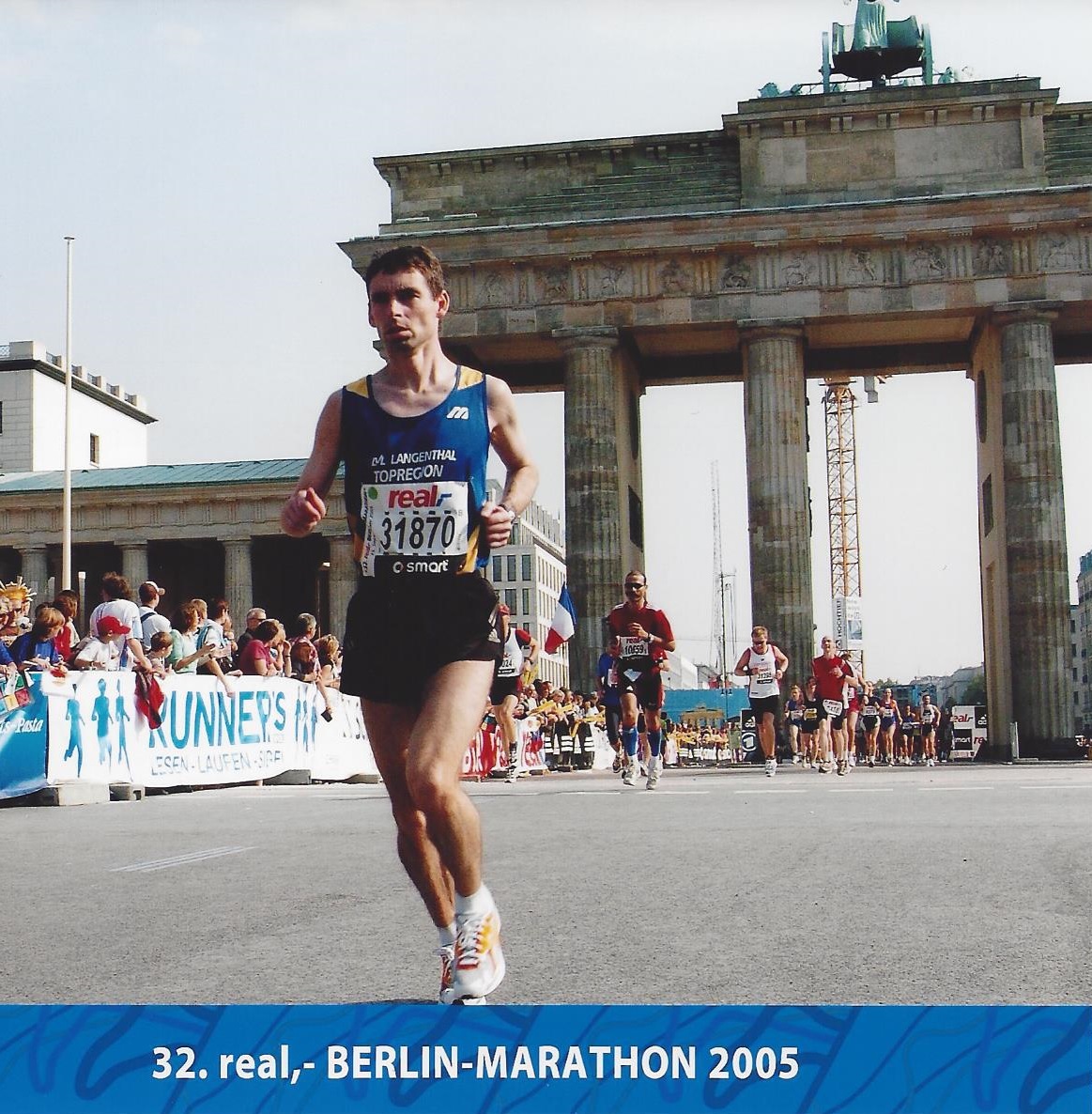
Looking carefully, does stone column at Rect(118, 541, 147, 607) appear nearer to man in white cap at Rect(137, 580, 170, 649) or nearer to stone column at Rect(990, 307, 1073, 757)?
stone column at Rect(990, 307, 1073, 757)

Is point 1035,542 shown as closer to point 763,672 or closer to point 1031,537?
point 1031,537

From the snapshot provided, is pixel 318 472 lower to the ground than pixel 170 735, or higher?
higher

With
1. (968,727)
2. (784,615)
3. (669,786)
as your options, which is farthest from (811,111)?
(669,786)

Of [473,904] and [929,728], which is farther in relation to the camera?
[929,728]

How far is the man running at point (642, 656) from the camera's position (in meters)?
18.4

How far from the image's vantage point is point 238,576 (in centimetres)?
7594

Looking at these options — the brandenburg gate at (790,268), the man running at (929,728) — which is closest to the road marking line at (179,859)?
the brandenburg gate at (790,268)

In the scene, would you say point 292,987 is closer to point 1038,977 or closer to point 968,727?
point 1038,977

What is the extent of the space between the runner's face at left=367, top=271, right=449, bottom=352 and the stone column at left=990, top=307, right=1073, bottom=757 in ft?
153

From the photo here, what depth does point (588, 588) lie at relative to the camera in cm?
5253

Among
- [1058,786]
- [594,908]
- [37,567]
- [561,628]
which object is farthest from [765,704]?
[37,567]

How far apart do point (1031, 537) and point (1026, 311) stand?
255 inches

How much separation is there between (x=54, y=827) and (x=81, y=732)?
4.15 metres

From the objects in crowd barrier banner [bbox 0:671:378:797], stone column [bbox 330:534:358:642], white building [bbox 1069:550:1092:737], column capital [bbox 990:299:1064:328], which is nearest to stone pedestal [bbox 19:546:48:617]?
stone column [bbox 330:534:358:642]
